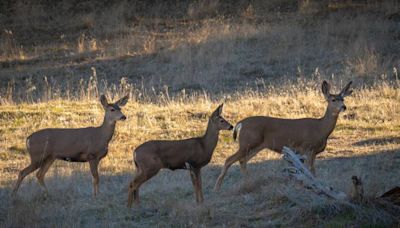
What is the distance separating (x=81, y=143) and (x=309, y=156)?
11.8 ft

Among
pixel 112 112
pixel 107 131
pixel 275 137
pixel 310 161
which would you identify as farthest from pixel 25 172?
pixel 310 161

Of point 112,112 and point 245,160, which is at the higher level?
point 112,112

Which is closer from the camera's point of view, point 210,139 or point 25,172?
point 210,139

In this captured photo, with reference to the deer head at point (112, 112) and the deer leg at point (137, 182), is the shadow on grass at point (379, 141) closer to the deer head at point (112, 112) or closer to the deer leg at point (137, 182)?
the deer head at point (112, 112)

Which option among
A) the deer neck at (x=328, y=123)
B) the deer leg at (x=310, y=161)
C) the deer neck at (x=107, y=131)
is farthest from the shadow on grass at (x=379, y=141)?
the deer neck at (x=107, y=131)

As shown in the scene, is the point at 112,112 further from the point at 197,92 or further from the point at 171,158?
the point at 197,92

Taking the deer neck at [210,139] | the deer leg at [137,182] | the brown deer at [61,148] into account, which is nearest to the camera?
the deer leg at [137,182]

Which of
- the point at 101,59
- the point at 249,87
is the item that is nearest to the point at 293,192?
the point at 249,87

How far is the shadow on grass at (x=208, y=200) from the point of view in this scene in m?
9.19

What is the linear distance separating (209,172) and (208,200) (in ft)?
7.59

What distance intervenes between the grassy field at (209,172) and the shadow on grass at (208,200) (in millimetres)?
15

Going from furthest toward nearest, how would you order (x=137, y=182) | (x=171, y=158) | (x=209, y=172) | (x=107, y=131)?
(x=209, y=172), (x=107, y=131), (x=171, y=158), (x=137, y=182)

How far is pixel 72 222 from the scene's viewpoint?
31.4 ft

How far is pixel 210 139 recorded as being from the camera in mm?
11148
